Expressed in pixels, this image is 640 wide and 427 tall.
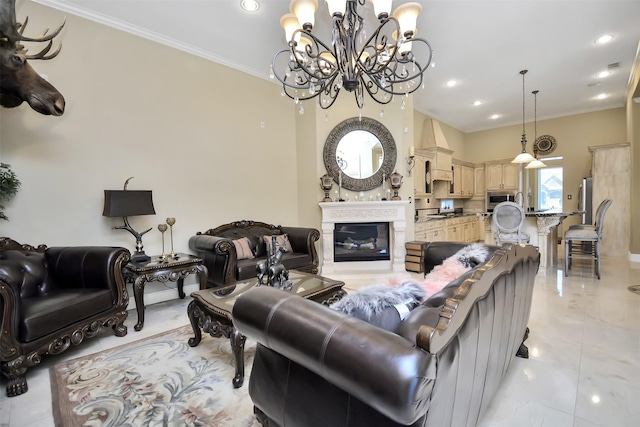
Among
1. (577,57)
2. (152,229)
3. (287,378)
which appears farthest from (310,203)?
(577,57)

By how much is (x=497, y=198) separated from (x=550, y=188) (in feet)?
6.01

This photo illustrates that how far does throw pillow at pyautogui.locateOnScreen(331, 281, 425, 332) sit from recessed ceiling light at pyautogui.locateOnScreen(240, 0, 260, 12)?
3107mm

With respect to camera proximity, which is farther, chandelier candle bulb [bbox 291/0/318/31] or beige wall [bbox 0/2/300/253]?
beige wall [bbox 0/2/300/253]

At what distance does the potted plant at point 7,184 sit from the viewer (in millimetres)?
2410

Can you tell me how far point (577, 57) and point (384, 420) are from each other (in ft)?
18.7

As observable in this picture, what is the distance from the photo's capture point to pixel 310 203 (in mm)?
4891

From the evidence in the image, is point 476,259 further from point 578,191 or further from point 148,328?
point 578,191

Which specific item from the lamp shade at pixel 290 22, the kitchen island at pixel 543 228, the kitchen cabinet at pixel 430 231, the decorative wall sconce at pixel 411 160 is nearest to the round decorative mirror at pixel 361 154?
the decorative wall sconce at pixel 411 160

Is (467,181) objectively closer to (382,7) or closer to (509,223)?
(509,223)

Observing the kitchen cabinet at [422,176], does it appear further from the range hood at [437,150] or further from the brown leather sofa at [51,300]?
the brown leather sofa at [51,300]

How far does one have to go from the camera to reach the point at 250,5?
291 centimetres

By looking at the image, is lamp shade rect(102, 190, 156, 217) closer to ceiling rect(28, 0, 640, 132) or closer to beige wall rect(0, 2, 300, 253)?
beige wall rect(0, 2, 300, 253)

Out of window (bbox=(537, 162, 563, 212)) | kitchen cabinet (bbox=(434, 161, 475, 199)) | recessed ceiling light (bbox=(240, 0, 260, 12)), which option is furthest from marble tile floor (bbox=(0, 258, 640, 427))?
window (bbox=(537, 162, 563, 212))

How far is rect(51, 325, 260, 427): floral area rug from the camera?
5.20 ft
